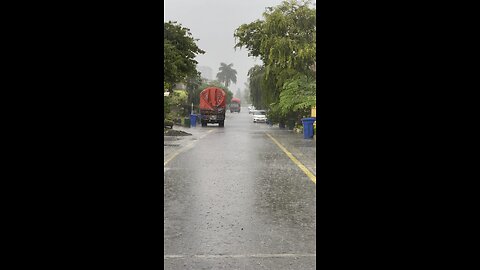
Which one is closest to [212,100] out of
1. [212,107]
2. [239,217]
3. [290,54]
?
[212,107]

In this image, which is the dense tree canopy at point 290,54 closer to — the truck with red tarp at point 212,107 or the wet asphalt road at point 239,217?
the truck with red tarp at point 212,107

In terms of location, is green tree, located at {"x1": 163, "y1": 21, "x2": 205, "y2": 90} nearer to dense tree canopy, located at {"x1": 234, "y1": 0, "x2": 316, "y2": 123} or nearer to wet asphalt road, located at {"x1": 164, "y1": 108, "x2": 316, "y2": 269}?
dense tree canopy, located at {"x1": 234, "y1": 0, "x2": 316, "y2": 123}

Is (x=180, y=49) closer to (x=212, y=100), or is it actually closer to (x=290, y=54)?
(x=290, y=54)

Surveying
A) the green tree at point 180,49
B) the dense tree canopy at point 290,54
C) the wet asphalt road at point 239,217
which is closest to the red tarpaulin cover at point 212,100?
the dense tree canopy at point 290,54

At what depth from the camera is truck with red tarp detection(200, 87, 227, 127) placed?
42.7 m

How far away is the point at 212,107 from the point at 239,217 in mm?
36053

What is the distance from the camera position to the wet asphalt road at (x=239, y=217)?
539 cm

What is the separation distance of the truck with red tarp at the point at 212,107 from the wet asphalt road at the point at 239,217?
28.5 meters

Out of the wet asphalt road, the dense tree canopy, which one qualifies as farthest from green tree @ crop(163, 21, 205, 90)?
the wet asphalt road

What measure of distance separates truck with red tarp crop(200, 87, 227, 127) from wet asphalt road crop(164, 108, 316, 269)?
28514mm
